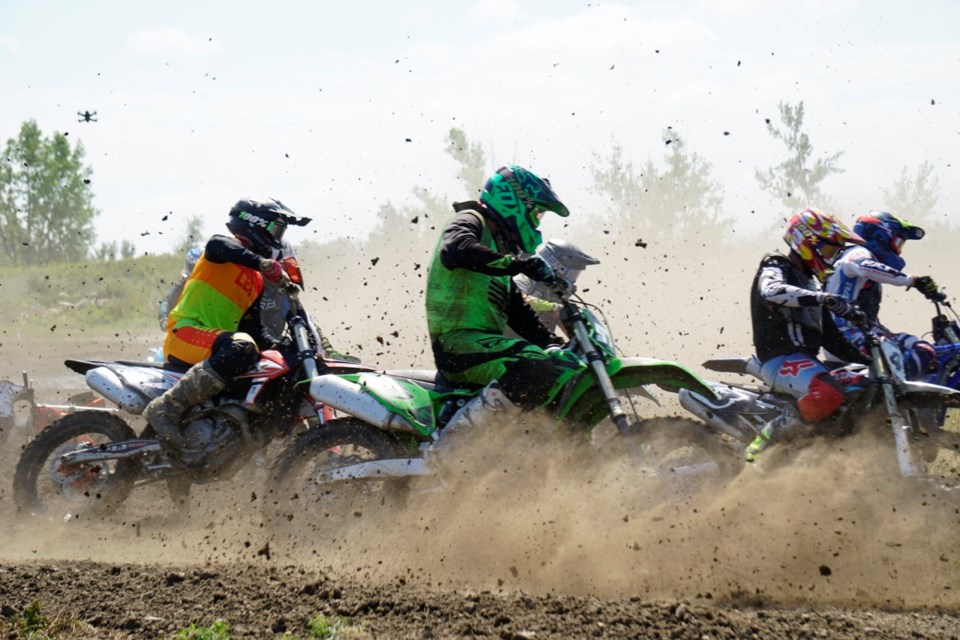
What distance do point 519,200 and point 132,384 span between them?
9.98 ft

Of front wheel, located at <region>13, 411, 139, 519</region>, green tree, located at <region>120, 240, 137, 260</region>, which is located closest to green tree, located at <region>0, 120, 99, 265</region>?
green tree, located at <region>120, 240, 137, 260</region>

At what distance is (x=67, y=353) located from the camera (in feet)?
76.0

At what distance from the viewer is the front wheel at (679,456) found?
19.8 ft

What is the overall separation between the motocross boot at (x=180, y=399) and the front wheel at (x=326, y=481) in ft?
2.78

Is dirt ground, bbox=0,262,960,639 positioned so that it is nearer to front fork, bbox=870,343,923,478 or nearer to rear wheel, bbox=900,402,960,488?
front fork, bbox=870,343,923,478

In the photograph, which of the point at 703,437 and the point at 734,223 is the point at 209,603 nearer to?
the point at 703,437

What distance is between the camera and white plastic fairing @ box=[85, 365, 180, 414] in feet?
24.6

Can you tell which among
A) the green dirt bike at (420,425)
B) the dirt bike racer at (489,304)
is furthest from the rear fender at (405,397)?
the dirt bike racer at (489,304)

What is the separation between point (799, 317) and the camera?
7.64 meters

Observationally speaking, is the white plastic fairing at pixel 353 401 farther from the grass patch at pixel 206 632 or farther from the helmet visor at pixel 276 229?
the grass patch at pixel 206 632

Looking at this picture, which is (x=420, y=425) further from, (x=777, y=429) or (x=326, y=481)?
(x=777, y=429)

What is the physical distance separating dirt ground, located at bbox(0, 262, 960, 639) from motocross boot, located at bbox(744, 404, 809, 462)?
1.16 feet

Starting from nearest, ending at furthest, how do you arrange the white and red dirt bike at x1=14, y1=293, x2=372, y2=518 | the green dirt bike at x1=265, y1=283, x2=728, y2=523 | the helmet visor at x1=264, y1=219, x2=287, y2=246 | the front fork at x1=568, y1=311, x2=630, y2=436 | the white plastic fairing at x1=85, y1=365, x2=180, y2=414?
the front fork at x1=568, y1=311, x2=630, y2=436
the green dirt bike at x1=265, y1=283, x2=728, y2=523
the white and red dirt bike at x1=14, y1=293, x2=372, y2=518
the white plastic fairing at x1=85, y1=365, x2=180, y2=414
the helmet visor at x1=264, y1=219, x2=287, y2=246

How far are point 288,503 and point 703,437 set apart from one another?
8.20ft
